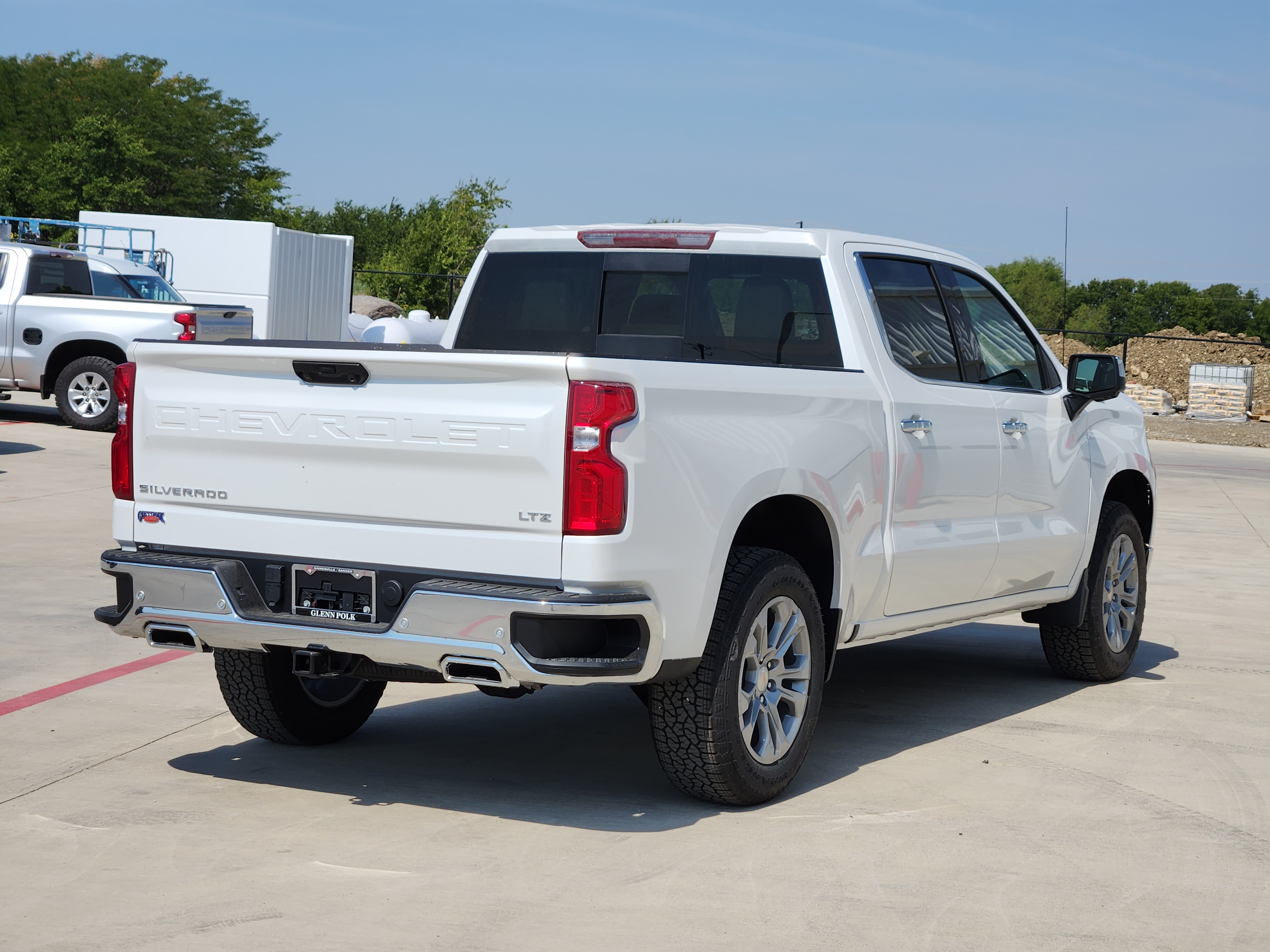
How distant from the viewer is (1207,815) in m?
5.52

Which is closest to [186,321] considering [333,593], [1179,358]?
[333,593]

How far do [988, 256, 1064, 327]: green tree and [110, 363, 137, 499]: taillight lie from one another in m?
125

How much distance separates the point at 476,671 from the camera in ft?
15.6

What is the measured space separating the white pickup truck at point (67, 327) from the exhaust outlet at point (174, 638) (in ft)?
45.7

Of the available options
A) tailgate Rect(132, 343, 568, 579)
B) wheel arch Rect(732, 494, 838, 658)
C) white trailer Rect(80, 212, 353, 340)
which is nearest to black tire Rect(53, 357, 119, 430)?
white trailer Rect(80, 212, 353, 340)

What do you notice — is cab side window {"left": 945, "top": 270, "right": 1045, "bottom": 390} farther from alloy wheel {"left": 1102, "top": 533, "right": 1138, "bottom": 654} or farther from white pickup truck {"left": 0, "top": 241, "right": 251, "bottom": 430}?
white pickup truck {"left": 0, "top": 241, "right": 251, "bottom": 430}

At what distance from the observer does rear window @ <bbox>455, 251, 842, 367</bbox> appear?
244 inches

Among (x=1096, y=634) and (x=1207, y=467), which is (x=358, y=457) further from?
(x=1207, y=467)

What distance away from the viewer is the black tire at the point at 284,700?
588 centimetres


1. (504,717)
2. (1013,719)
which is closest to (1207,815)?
(1013,719)

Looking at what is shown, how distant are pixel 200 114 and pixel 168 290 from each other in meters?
44.8

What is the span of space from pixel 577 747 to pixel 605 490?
206 centimetres

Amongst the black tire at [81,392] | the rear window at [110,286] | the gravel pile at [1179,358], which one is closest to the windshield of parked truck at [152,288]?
the rear window at [110,286]

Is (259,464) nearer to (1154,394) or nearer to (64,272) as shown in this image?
(64,272)
